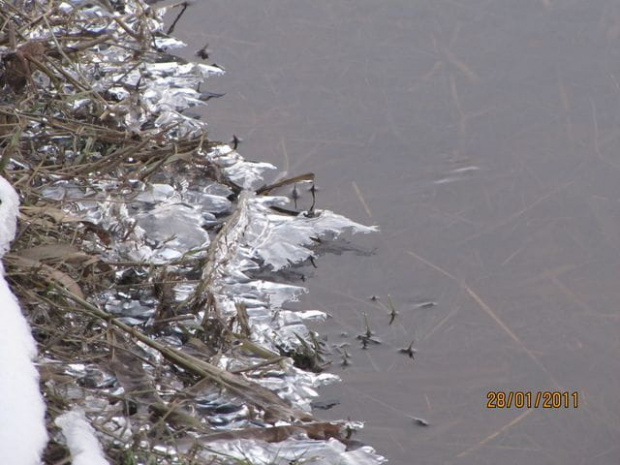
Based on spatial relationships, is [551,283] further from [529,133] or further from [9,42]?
[9,42]

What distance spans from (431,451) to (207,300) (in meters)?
0.50

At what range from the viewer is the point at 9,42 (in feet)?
7.87

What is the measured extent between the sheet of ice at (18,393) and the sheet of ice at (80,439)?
7 centimetres

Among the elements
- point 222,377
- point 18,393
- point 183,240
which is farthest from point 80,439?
point 183,240

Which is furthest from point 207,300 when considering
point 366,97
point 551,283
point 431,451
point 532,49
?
point 532,49

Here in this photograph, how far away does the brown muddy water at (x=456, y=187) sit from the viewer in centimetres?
178

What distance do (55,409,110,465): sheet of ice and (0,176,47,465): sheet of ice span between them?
7 cm

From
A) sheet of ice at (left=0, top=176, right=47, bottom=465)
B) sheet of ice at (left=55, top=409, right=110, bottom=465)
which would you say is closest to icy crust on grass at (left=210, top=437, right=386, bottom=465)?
sheet of ice at (left=55, top=409, right=110, bottom=465)
